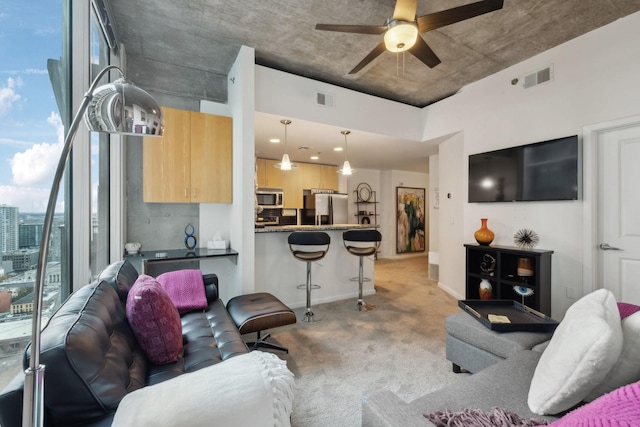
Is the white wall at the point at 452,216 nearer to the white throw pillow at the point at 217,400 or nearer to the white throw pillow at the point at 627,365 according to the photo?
the white throw pillow at the point at 627,365

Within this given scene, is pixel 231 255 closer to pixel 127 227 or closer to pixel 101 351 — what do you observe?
pixel 127 227

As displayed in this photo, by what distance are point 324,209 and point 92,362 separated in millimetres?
5287

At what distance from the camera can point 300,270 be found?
3.83 m

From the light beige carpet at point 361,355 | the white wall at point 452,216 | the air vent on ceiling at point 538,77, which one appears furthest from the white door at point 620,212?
the light beige carpet at point 361,355

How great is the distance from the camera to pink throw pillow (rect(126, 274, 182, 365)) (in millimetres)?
1416

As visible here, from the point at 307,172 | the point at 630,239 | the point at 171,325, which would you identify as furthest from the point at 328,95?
the point at 630,239

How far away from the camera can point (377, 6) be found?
246 cm

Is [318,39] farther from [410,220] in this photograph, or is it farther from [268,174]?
[410,220]

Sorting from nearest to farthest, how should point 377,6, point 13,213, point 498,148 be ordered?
point 13,213, point 377,6, point 498,148

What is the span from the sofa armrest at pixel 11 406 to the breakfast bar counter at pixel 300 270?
2502 mm

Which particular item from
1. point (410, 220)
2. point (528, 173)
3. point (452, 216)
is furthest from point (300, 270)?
point (410, 220)

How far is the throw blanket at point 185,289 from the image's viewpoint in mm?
2295

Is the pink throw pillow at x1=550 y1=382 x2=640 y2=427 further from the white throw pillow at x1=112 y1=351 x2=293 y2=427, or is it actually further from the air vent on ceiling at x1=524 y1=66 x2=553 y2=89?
the air vent on ceiling at x1=524 y1=66 x2=553 y2=89

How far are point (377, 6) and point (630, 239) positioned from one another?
3.21 meters
